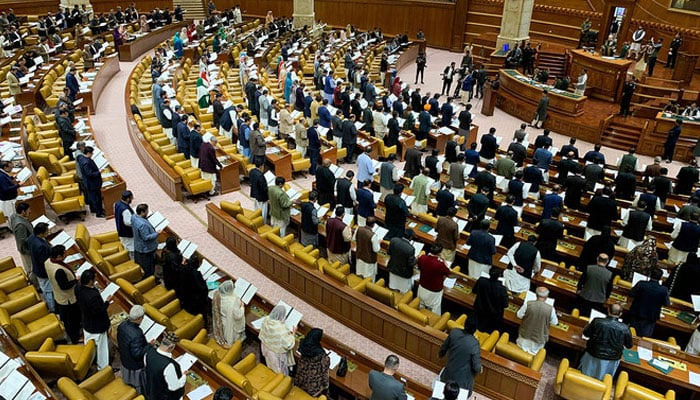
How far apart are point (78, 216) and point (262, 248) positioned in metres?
4.64

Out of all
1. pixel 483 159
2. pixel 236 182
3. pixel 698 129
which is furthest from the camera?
pixel 698 129

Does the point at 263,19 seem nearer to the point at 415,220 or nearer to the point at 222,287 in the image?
the point at 415,220

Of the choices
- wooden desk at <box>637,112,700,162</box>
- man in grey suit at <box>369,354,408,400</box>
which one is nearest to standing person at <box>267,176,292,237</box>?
man in grey suit at <box>369,354,408,400</box>

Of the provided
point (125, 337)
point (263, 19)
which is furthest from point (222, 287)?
point (263, 19)

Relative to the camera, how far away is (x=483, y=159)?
14195 mm

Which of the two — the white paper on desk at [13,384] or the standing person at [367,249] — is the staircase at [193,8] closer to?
the standing person at [367,249]

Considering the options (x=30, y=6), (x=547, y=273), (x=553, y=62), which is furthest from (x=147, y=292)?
(x=30, y=6)

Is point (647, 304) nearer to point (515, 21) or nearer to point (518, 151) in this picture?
point (518, 151)

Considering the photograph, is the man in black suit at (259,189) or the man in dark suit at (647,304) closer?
the man in dark suit at (647,304)

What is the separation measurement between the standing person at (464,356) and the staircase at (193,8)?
30.2 meters

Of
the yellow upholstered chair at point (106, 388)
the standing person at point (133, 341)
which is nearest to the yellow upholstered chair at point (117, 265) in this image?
the yellow upholstered chair at point (106, 388)

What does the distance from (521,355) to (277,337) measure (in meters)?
3.01

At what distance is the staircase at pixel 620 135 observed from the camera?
17222 millimetres

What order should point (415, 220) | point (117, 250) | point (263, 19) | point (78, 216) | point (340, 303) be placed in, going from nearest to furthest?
point (340, 303) < point (117, 250) < point (415, 220) < point (78, 216) < point (263, 19)
